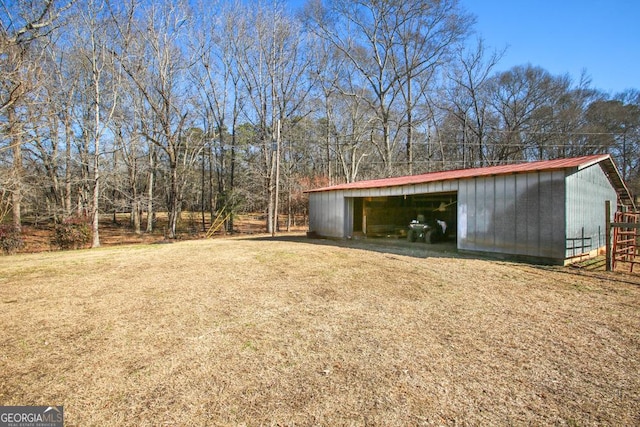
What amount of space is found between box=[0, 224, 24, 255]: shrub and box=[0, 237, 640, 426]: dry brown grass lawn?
7624 mm

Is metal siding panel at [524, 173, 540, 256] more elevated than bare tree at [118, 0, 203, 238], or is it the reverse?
bare tree at [118, 0, 203, 238]

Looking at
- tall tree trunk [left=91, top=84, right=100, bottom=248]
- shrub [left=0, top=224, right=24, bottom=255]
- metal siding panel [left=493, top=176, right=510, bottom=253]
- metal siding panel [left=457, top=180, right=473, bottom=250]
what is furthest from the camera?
tall tree trunk [left=91, top=84, right=100, bottom=248]

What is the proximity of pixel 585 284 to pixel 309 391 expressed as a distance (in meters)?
5.74

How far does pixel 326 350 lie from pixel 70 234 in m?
13.9

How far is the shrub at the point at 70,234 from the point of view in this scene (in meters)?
12.2

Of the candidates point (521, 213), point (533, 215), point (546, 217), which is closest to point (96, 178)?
point (521, 213)

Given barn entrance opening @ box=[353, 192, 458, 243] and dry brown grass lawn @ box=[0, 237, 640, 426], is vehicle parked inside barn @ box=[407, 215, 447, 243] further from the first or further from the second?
dry brown grass lawn @ box=[0, 237, 640, 426]

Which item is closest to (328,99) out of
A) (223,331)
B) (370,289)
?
(370,289)

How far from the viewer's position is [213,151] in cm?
2153

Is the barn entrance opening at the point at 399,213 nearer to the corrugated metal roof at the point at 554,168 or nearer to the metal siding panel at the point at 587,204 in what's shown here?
the corrugated metal roof at the point at 554,168

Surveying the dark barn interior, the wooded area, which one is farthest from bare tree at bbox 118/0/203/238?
the dark barn interior

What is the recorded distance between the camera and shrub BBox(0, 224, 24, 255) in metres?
10.9

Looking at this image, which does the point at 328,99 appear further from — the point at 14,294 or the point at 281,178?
the point at 14,294

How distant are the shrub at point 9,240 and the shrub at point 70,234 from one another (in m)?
1.09
